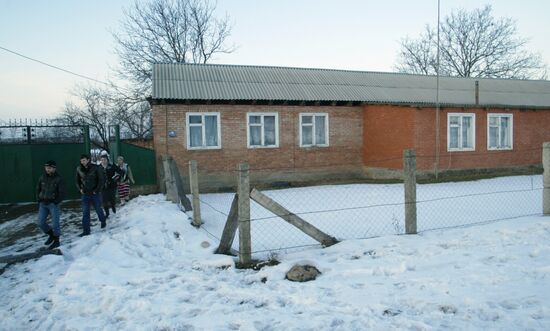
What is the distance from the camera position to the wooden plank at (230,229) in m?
5.14

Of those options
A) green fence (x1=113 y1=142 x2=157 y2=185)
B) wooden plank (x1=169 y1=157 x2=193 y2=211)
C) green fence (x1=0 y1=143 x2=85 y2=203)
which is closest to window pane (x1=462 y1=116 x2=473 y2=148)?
wooden plank (x1=169 y1=157 x2=193 y2=211)

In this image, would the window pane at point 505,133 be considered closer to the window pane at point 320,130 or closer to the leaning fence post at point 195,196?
the window pane at point 320,130

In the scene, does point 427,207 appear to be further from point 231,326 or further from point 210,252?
point 231,326

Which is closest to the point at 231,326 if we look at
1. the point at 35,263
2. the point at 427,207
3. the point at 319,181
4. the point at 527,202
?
the point at 35,263

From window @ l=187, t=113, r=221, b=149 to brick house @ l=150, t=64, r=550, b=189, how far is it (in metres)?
0.04

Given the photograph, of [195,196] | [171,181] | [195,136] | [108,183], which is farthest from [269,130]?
[195,196]

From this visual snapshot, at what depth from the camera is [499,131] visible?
17.0m

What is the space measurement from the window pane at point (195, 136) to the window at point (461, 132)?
33.3ft

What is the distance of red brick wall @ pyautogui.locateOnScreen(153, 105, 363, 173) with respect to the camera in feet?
45.8

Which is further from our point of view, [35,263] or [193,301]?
[35,263]

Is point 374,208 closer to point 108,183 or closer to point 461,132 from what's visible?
point 108,183

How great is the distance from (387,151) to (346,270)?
12.0 meters

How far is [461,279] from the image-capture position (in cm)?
402

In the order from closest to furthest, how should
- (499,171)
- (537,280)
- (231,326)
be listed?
(231,326) → (537,280) → (499,171)
